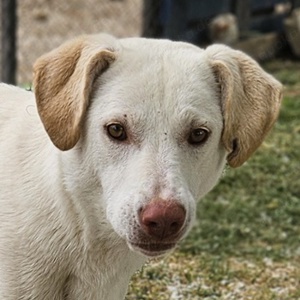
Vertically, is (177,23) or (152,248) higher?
(152,248)

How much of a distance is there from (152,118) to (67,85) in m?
0.36

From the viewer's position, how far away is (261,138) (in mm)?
3139

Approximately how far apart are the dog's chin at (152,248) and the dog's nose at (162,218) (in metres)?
0.06

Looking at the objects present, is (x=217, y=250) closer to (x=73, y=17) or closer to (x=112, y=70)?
(x=112, y=70)

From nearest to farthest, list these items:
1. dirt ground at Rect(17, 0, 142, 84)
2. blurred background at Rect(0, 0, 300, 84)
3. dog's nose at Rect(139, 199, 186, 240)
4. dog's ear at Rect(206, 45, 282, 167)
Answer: dog's nose at Rect(139, 199, 186, 240)
dog's ear at Rect(206, 45, 282, 167)
blurred background at Rect(0, 0, 300, 84)
dirt ground at Rect(17, 0, 142, 84)

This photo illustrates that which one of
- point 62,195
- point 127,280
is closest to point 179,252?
point 127,280

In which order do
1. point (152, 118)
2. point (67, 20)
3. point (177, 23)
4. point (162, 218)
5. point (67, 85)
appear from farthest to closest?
point (67, 20) → point (177, 23) → point (67, 85) → point (152, 118) → point (162, 218)

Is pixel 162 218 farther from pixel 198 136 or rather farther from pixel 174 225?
pixel 198 136

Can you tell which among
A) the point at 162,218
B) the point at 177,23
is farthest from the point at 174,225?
the point at 177,23

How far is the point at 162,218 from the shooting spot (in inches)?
107

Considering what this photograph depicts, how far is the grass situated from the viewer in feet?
15.8

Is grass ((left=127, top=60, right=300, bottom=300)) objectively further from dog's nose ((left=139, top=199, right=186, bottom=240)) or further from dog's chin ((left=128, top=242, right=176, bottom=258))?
dog's nose ((left=139, top=199, right=186, bottom=240))

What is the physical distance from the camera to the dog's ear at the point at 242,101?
10.1 ft

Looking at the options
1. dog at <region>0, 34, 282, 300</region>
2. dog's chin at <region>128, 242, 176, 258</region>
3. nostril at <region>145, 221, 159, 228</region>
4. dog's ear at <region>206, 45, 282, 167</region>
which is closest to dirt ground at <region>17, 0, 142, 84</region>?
dog at <region>0, 34, 282, 300</region>
